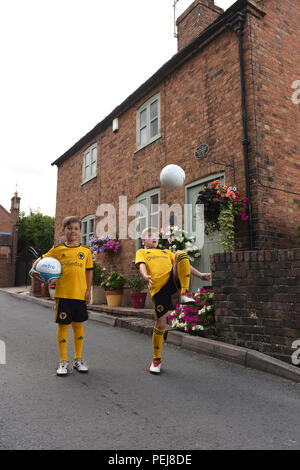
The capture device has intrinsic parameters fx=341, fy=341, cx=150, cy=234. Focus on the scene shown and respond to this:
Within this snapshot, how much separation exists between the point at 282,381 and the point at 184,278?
157 cm

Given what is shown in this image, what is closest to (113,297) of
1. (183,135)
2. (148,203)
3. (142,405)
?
(148,203)

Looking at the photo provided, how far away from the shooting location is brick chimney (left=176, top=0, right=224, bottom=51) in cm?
A: 977

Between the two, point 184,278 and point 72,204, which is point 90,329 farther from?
point 72,204

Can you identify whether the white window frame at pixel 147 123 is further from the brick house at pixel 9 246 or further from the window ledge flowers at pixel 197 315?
the brick house at pixel 9 246

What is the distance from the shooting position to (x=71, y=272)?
4.03 meters

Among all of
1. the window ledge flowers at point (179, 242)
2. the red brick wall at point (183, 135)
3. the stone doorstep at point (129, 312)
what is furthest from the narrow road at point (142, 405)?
the red brick wall at point (183, 135)

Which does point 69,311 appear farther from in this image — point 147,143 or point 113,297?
point 147,143

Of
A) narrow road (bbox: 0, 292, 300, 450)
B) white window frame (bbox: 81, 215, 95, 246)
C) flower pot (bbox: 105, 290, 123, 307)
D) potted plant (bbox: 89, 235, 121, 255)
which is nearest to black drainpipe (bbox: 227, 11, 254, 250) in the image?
narrow road (bbox: 0, 292, 300, 450)

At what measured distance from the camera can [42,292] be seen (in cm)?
1407

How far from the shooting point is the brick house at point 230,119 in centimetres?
682

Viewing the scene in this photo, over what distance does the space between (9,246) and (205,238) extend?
25.6m

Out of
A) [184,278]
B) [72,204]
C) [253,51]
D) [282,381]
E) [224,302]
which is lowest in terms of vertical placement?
[282,381]

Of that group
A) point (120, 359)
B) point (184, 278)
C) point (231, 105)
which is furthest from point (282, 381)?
point (231, 105)

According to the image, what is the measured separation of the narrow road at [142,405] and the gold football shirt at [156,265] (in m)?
1.05
